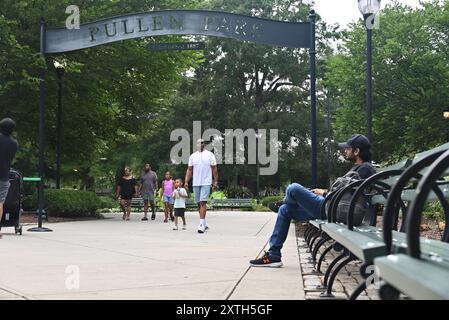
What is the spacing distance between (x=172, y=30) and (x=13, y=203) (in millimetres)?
4797

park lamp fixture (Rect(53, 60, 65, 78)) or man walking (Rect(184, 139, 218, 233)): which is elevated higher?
park lamp fixture (Rect(53, 60, 65, 78))

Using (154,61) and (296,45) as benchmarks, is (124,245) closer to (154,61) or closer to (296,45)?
(296,45)

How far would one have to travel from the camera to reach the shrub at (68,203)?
662 inches

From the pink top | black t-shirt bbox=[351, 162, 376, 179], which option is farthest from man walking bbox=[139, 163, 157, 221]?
black t-shirt bbox=[351, 162, 376, 179]

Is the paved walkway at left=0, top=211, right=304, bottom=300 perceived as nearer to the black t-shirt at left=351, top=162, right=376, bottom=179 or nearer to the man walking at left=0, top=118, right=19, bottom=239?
the man walking at left=0, top=118, right=19, bottom=239

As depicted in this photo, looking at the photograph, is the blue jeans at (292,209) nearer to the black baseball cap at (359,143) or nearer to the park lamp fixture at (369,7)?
the black baseball cap at (359,143)

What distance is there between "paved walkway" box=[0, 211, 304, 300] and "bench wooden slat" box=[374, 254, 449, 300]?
79.6 inches

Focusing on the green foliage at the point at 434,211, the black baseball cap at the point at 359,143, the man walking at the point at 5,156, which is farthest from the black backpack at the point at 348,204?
the green foliage at the point at 434,211

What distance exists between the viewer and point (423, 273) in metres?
2.05

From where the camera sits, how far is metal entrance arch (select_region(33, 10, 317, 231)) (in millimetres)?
12117

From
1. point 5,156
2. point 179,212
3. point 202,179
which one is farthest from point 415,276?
point 179,212

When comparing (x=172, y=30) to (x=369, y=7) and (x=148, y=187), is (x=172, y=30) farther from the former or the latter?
(x=148, y=187)

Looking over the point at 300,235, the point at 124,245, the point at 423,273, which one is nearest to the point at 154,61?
the point at 300,235
